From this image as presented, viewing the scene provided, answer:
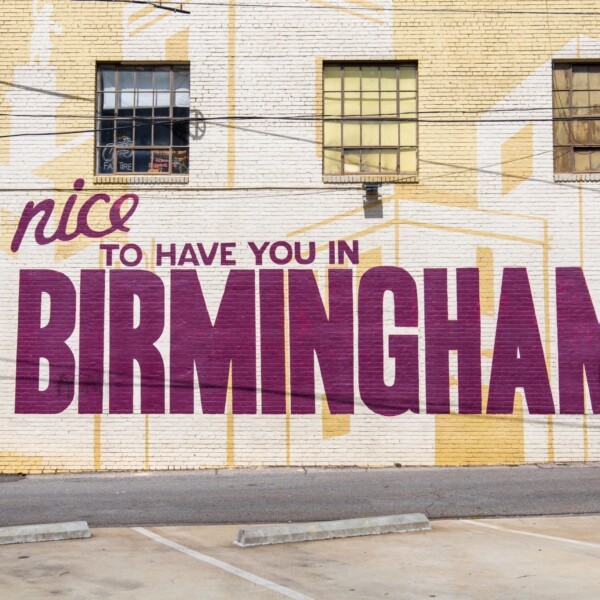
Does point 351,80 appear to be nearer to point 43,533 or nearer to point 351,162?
point 351,162

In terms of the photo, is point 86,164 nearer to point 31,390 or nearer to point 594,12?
point 31,390

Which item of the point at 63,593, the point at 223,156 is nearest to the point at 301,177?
the point at 223,156

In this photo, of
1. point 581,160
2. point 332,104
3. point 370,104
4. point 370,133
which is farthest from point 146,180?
point 581,160

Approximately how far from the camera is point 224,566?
8.14 m

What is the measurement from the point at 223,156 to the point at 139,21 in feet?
9.38

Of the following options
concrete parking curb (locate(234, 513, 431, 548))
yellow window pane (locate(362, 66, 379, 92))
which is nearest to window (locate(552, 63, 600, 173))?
yellow window pane (locate(362, 66, 379, 92))

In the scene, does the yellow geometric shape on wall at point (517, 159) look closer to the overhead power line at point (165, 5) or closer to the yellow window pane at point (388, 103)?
the yellow window pane at point (388, 103)

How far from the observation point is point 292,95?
15.2 metres

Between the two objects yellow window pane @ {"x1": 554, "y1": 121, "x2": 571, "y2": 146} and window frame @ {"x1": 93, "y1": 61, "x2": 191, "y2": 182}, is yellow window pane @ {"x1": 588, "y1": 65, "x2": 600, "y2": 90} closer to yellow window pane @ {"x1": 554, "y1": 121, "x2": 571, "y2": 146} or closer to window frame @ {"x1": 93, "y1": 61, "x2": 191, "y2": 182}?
yellow window pane @ {"x1": 554, "y1": 121, "x2": 571, "y2": 146}

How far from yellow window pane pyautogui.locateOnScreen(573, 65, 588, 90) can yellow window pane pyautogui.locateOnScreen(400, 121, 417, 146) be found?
2.93 meters

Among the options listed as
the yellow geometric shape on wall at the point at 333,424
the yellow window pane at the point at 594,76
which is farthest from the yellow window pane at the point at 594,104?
the yellow geometric shape on wall at the point at 333,424

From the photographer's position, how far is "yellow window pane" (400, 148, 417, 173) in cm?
1534

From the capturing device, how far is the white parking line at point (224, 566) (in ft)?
23.7

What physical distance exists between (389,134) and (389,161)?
48cm
